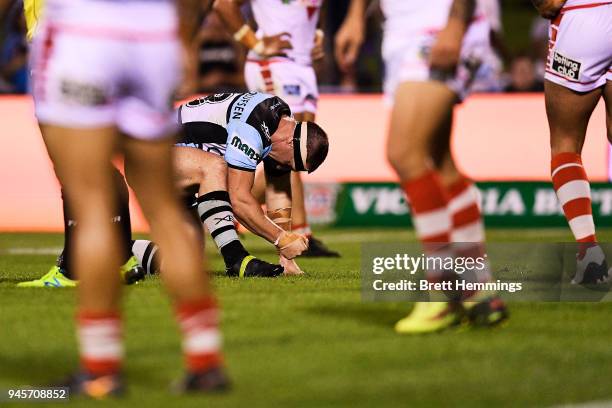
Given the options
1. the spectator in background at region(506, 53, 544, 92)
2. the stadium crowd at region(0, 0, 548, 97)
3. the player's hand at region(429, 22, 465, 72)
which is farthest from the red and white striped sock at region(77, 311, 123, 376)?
the spectator in background at region(506, 53, 544, 92)

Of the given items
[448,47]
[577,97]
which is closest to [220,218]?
[577,97]

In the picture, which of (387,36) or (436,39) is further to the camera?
(387,36)

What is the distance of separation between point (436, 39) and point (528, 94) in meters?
8.08

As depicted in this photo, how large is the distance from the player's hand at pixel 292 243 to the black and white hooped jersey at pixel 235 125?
450 millimetres

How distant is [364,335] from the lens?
18.6 feet

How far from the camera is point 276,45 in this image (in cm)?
1072

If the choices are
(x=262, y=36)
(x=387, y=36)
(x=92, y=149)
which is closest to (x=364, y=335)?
(x=387, y=36)

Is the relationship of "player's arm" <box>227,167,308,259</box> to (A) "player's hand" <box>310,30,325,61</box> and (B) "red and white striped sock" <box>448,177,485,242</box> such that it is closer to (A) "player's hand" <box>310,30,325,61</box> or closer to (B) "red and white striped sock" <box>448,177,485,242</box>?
(B) "red and white striped sock" <box>448,177,485,242</box>

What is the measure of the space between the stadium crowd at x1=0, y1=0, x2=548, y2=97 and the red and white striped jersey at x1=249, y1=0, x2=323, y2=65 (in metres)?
3.72

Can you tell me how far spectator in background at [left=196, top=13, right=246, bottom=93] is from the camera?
16.0 metres

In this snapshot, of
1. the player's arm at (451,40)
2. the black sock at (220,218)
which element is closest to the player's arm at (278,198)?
the black sock at (220,218)

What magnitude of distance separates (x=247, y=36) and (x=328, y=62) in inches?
202

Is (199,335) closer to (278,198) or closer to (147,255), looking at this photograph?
(147,255)

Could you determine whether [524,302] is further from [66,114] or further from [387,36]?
[66,114]
